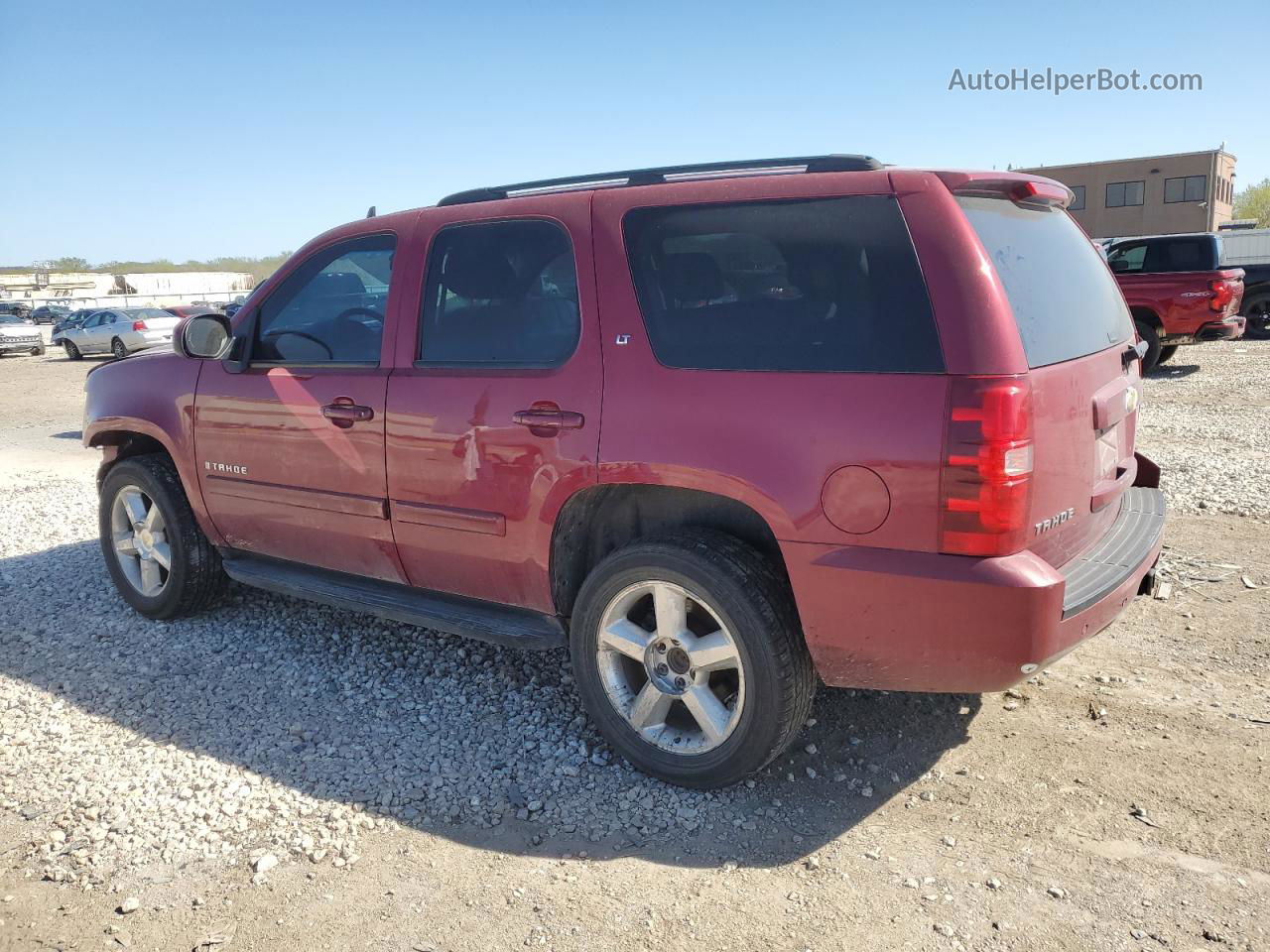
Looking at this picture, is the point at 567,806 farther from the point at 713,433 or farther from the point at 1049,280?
the point at 1049,280

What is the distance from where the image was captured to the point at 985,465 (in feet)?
8.86

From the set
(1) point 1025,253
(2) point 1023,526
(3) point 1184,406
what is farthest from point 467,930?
(3) point 1184,406

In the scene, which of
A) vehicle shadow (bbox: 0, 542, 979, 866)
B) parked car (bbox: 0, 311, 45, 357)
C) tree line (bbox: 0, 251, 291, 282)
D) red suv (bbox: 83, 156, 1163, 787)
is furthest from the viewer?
tree line (bbox: 0, 251, 291, 282)

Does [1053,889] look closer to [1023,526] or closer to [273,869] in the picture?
[1023,526]

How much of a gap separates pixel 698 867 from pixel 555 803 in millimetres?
594

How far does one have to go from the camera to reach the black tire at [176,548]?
491 centimetres

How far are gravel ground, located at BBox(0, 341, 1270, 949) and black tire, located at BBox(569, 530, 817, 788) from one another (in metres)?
0.14

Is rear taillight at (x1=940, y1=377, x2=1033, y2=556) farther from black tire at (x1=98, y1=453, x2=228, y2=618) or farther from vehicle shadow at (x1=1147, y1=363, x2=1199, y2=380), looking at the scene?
vehicle shadow at (x1=1147, y1=363, x2=1199, y2=380)

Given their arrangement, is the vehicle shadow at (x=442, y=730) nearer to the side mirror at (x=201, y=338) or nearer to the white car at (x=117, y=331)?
the side mirror at (x=201, y=338)

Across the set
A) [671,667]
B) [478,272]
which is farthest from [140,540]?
[671,667]

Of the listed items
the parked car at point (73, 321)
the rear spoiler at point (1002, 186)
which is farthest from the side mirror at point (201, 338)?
the parked car at point (73, 321)

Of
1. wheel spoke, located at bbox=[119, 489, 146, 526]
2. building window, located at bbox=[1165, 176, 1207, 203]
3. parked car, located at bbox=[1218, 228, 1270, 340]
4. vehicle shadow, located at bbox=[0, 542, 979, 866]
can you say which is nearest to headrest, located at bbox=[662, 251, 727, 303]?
vehicle shadow, located at bbox=[0, 542, 979, 866]

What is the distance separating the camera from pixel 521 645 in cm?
364

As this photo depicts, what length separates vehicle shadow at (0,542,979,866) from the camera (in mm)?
3207
